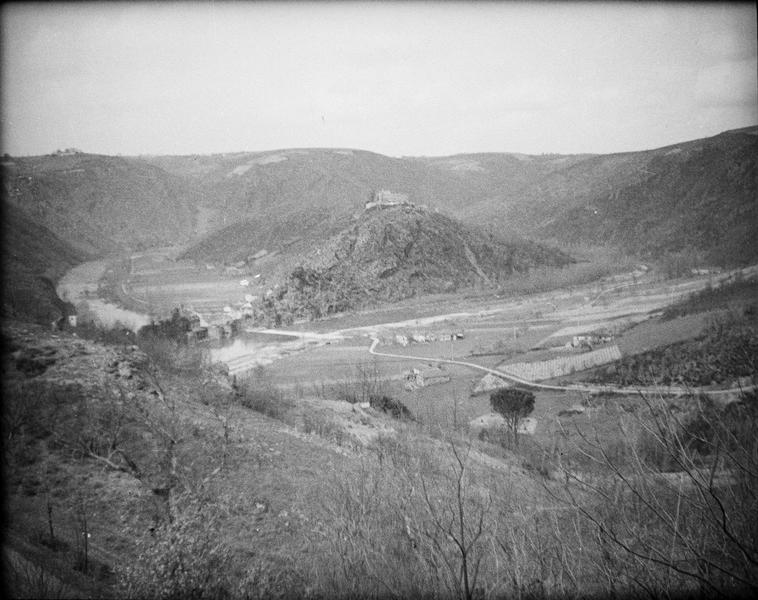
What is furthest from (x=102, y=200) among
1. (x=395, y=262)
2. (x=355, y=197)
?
(x=395, y=262)

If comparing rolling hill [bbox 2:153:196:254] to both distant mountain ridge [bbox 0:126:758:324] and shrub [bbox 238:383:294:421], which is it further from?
shrub [bbox 238:383:294:421]

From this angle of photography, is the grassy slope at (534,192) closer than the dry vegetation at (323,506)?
No

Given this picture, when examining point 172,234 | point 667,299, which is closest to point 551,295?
point 667,299

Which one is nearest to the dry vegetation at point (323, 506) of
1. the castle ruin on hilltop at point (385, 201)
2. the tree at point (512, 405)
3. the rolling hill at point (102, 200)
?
the tree at point (512, 405)

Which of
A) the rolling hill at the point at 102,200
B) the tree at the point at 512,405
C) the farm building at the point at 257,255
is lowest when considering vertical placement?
the tree at the point at 512,405

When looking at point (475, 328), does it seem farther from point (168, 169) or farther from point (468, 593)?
point (168, 169)

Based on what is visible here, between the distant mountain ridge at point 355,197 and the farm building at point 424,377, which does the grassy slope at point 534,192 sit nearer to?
the distant mountain ridge at point 355,197

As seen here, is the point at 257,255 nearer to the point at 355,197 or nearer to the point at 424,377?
the point at 424,377
